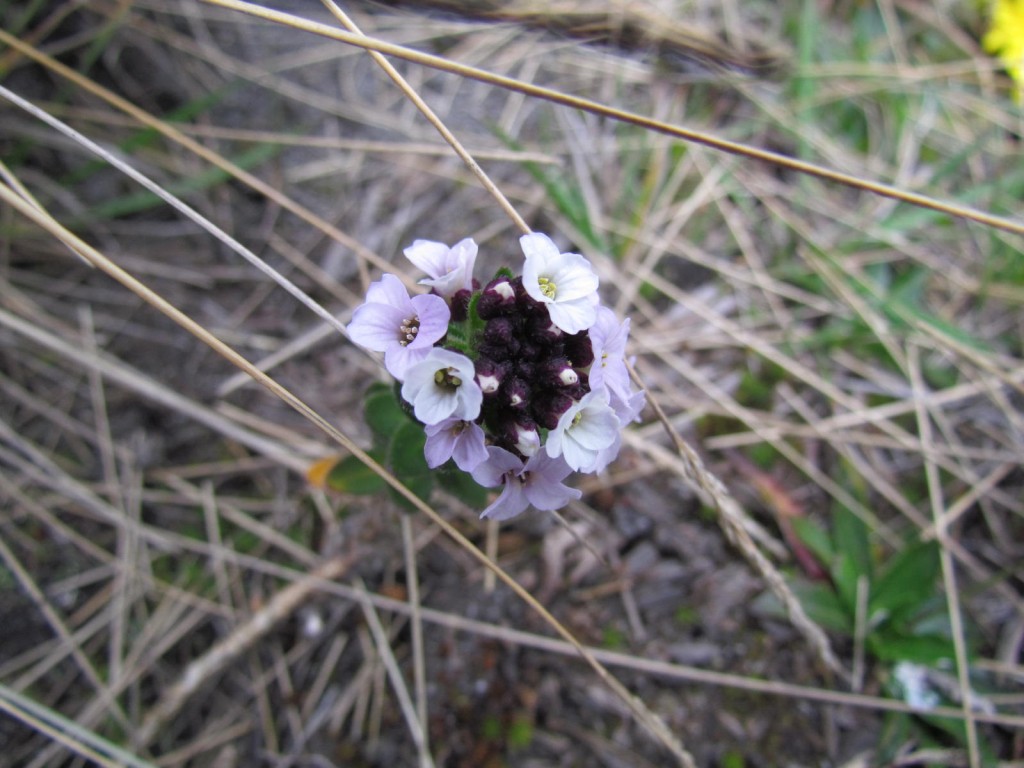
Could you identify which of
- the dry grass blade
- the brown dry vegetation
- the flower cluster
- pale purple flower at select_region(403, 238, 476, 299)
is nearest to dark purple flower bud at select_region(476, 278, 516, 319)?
the flower cluster

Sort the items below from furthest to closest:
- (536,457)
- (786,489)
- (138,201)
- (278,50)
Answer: (278,50), (138,201), (786,489), (536,457)

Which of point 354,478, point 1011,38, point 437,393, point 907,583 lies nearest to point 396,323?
point 437,393

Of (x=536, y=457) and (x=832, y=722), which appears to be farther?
(x=832, y=722)

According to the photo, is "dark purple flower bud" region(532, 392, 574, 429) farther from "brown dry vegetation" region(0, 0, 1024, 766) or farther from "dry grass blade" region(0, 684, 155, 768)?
"dry grass blade" region(0, 684, 155, 768)

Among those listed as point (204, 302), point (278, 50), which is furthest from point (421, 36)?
point (204, 302)

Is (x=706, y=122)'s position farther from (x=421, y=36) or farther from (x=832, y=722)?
(x=832, y=722)

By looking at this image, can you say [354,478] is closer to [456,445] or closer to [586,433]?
[456,445]

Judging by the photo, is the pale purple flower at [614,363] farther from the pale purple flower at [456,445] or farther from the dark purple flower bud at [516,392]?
the pale purple flower at [456,445]

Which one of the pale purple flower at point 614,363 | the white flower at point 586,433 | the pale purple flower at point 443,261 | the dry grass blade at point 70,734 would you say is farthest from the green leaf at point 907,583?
the dry grass blade at point 70,734
